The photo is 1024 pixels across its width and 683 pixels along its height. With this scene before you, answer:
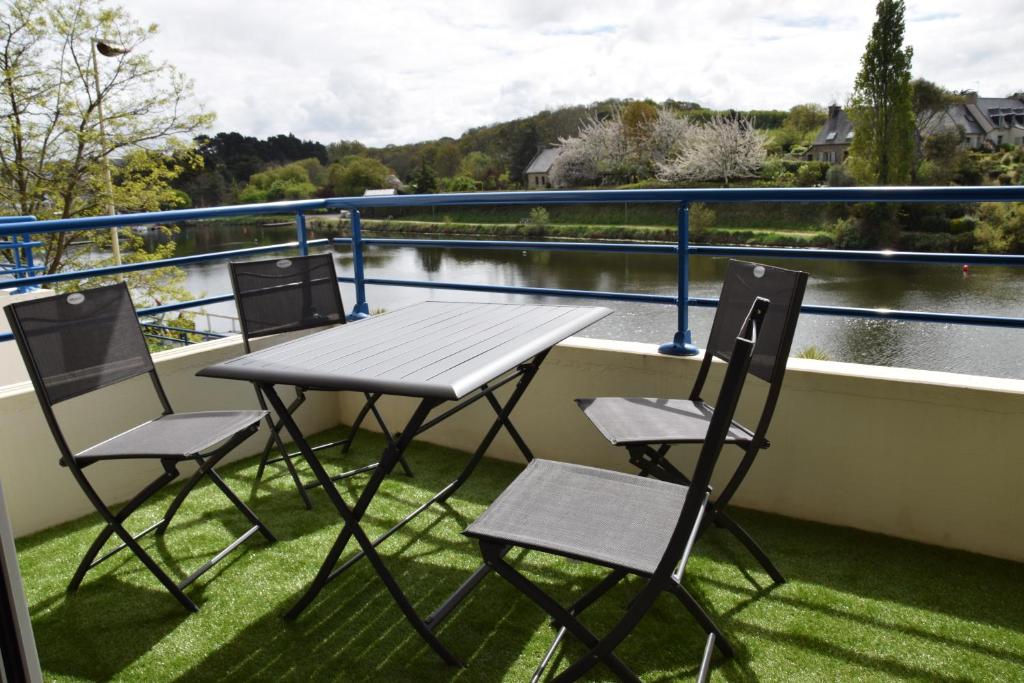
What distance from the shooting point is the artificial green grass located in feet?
6.82

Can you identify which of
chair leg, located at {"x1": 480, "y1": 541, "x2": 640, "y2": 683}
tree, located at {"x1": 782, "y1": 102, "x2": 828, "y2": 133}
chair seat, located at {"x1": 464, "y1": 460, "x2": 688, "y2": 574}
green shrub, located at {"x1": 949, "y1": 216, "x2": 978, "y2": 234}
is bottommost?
green shrub, located at {"x1": 949, "y1": 216, "x2": 978, "y2": 234}

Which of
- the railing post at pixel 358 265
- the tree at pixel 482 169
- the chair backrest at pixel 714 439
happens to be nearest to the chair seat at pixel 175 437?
the railing post at pixel 358 265

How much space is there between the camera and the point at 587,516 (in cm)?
182

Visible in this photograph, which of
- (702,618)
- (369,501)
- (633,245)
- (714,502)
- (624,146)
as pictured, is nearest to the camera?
(702,618)

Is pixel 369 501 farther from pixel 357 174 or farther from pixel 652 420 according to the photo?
pixel 357 174

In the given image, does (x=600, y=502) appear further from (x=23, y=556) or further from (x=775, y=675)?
(x=23, y=556)

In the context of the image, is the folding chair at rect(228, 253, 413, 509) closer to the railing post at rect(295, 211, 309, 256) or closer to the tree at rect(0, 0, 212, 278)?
the railing post at rect(295, 211, 309, 256)

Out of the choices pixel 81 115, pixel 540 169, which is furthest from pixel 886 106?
pixel 81 115

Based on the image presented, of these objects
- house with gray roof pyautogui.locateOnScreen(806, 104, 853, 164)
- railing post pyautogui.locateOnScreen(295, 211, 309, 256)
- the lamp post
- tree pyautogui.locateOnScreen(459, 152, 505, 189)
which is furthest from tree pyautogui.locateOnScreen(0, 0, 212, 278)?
house with gray roof pyautogui.locateOnScreen(806, 104, 853, 164)

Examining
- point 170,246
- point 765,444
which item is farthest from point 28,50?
point 765,444

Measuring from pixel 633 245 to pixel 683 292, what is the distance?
34 cm

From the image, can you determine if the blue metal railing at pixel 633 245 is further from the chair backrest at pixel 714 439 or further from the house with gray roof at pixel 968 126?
the house with gray roof at pixel 968 126

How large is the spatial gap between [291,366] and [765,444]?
1459mm

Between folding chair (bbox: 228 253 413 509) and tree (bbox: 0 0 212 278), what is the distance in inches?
702
